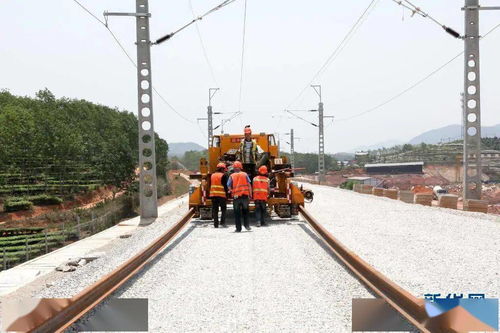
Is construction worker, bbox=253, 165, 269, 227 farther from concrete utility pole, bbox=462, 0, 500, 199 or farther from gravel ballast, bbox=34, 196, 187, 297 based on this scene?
concrete utility pole, bbox=462, 0, 500, 199

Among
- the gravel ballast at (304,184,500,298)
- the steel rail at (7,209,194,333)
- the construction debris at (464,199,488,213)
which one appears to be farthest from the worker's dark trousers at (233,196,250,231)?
the construction debris at (464,199,488,213)

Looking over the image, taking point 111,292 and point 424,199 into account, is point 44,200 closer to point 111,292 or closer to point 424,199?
point 424,199

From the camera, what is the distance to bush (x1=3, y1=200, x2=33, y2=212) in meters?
56.4

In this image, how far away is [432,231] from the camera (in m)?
13.4

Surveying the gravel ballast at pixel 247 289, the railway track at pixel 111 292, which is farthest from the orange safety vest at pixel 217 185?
the railway track at pixel 111 292

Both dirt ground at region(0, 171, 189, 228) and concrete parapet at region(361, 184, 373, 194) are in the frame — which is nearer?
concrete parapet at region(361, 184, 373, 194)

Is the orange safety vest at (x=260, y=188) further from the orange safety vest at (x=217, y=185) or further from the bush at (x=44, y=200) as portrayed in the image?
the bush at (x=44, y=200)

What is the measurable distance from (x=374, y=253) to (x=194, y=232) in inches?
218

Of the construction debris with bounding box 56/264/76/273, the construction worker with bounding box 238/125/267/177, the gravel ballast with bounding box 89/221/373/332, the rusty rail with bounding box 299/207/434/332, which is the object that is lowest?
the construction debris with bounding box 56/264/76/273

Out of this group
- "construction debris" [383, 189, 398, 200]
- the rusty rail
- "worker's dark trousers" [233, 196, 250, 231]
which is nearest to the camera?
the rusty rail

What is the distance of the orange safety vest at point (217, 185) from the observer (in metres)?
14.1

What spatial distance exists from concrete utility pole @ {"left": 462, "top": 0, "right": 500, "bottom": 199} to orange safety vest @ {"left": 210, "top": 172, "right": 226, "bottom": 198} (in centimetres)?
1098

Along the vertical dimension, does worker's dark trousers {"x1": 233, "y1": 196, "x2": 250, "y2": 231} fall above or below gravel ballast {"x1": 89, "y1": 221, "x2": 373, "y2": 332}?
above

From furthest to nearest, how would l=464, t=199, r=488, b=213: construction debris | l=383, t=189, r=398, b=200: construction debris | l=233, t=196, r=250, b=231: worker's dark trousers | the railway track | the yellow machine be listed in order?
l=383, t=189, r=398, b=200: construction debris, l=464, t=199, r=488, b=213: construction debris, the yellow machine, l=233, t=196, r=250, b=231: worker's dark trousers, the railway track
